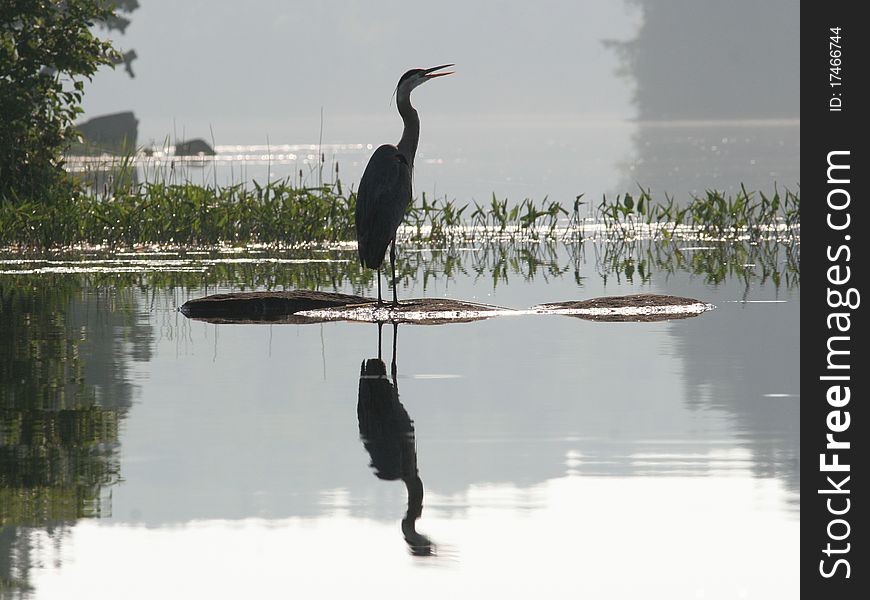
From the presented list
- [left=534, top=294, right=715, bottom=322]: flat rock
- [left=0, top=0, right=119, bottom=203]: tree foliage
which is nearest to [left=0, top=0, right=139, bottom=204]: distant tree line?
[left=0, top=0, right=119, bottom=203]: tree foliage

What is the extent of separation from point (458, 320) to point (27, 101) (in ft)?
29.1

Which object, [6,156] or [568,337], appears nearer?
[568,337]

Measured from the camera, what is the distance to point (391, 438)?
7.73m

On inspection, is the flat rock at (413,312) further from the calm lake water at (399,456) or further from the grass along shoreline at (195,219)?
the grass along shoreline at (195,219)

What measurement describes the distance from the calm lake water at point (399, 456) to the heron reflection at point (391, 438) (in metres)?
0.02

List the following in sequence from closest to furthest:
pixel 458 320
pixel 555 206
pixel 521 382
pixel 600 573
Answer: pixel 600 573
pixel 521 382
pixel 458 320
pixel 555 206

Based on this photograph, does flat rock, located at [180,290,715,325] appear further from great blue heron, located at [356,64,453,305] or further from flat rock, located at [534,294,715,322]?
great blue heron, located at [356,64,453,305]

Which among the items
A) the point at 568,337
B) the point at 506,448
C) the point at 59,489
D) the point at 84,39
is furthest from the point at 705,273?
the point at 59,489

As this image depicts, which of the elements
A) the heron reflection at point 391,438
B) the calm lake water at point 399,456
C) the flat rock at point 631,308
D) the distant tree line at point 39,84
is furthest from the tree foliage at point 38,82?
the heron reflection at point 391,438

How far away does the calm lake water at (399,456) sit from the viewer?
5484mm

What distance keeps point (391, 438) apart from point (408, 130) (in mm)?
6656

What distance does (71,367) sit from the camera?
10188 mm

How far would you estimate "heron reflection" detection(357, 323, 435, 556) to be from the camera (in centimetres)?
603

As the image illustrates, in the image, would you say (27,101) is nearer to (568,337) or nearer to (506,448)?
(568,337)
